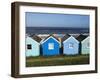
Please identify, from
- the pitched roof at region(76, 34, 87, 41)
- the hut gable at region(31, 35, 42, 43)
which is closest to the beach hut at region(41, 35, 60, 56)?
the hut gable at region(31, 35, 42, 43)

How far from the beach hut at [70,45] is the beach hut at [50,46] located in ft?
0.17

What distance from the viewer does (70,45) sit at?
5.51ft

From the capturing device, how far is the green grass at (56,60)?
156 centimetres

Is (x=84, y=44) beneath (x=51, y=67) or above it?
above

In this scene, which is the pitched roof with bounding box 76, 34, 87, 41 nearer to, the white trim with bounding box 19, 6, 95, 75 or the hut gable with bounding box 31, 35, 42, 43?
the white trim with bounding box 19, 6, 95, 75

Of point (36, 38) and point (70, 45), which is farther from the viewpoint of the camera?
point (70, 45)

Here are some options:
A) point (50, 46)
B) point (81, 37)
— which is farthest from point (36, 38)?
point (81, 37)

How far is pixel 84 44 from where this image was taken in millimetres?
1727

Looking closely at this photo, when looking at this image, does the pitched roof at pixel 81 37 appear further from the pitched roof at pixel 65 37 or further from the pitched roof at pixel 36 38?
the pitched roof at pixel 36 38

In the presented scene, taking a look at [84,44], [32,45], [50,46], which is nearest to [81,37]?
[84,44]

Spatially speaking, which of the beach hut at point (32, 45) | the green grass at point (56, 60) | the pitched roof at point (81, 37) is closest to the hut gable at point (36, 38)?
the beach hut at point (32, 45)

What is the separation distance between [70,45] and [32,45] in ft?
0.92

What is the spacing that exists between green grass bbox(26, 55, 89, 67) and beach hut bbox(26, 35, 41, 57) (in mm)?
32

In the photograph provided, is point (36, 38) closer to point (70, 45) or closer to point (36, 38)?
point (36, 38)
